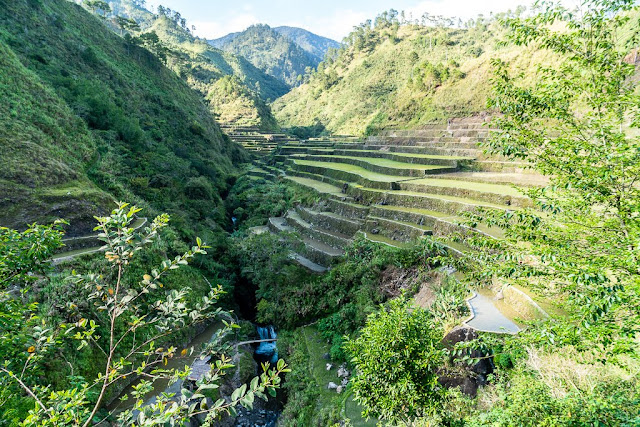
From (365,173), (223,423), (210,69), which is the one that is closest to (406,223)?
(365,173)

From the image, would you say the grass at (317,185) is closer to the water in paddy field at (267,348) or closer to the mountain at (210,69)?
the water in paddy field at (267,348)

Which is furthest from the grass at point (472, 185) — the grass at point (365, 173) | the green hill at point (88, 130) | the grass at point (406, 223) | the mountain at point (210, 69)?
the mountain at point (210, 69)

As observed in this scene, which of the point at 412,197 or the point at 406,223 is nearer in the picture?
the point at 406,223

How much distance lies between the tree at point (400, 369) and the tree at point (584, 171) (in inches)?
59.4

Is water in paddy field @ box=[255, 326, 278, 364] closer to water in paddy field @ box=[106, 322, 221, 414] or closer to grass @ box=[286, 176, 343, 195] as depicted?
water in paddy field @ box=[106, 322, 221, 414]

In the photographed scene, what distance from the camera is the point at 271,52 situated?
126625 millimetres

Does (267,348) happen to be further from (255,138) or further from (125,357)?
(255,138)

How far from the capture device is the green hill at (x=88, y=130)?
441 inches

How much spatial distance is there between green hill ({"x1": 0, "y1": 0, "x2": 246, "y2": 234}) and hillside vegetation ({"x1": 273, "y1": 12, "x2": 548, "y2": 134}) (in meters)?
17.2

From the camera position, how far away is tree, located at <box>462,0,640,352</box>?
11.4 feet

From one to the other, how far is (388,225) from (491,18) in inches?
2466

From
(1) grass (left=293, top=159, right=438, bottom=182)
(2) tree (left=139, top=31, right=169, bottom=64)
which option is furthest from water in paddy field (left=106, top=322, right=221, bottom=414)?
(2) tree (left=139, top=31, right=169, bottom=64)

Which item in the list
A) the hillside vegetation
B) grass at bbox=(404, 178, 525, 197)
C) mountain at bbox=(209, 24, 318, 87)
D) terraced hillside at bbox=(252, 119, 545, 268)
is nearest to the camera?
terraced hillside at bbox=(252, 119, 545, 268)

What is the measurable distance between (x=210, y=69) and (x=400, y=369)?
209 ft
